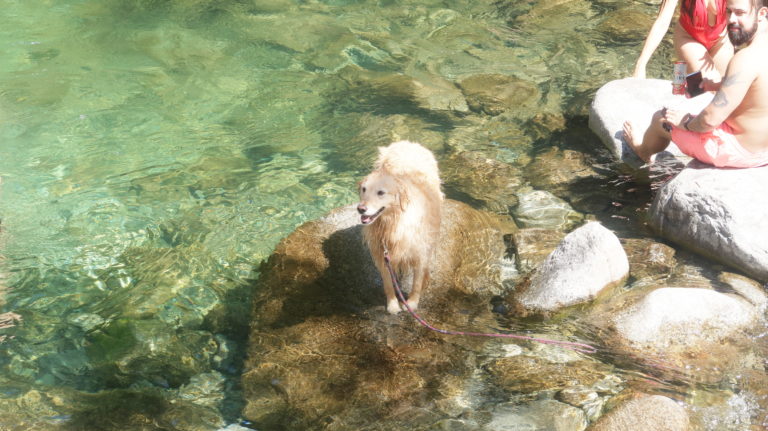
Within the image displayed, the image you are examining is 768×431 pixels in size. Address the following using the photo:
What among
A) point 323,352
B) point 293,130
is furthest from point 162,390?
point 293,130

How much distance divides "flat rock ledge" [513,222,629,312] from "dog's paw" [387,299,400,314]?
3.26 feet

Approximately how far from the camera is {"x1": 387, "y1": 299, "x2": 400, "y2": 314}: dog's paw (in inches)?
221

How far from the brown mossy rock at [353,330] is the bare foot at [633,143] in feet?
5.89

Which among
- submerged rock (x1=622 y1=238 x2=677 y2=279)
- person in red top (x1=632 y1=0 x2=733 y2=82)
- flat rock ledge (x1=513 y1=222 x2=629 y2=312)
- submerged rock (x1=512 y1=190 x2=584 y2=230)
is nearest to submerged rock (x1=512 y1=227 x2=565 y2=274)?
submerged rock (x1=512 y1=190 x2=584 y2=230)

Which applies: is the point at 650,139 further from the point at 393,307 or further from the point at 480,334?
the point at 393,307

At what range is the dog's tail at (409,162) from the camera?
5465 mm

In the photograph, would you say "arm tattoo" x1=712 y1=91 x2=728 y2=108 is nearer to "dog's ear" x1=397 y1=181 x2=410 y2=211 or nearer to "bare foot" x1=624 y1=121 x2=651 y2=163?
"bare foot" x1=624 y1=121 x2=651 y2=163

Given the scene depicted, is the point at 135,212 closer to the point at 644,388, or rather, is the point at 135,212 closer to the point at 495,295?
the point at 495,295

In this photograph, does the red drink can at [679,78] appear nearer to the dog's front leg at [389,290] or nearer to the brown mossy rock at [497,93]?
the brown mossy rock at [497,93]

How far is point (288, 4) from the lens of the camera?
12297 millimetres

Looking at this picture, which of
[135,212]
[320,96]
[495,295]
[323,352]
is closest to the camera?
[323,352]

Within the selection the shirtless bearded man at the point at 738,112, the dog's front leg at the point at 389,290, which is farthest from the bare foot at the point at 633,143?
the dog's front leg at the point at 389,290

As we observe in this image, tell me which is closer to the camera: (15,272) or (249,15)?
(15,272)

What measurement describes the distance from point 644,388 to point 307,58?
7.62 meters
